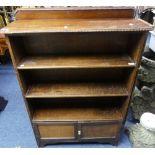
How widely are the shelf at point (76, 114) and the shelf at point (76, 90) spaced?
28 centimetres

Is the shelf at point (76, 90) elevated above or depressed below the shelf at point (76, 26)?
below

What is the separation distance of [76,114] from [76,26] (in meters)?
Result: 0.86

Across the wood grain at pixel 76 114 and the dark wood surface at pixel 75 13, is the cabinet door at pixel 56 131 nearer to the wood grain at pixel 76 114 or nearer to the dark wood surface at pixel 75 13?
the wood grain at pixel 76 114

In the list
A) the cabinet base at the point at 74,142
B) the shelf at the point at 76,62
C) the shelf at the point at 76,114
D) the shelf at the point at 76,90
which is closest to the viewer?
the shelf at the point at 76,62

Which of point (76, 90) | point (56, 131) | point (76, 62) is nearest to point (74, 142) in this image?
point (56, 131)

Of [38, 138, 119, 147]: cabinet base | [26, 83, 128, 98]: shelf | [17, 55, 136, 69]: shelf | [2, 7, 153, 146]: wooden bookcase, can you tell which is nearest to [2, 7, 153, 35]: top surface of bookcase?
[2, 7, 153, 146]: wooden bookcase

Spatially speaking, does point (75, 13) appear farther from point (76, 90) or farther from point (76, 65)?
point (76, 90)

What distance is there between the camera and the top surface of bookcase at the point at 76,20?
114 centimetres

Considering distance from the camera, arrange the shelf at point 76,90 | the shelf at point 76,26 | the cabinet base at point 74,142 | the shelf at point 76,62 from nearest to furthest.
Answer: the shelf at point 76,26
the shelf at point 76,62
the shelf at point 76,90
the cabinet base at point 74,142

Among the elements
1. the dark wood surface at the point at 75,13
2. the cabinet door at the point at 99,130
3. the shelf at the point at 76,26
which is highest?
the dark wood surface at the point at 75,13

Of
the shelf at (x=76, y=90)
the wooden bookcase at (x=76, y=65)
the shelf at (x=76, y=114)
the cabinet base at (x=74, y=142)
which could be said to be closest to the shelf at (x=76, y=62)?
the wooden bookcase at (x=76, y=65)

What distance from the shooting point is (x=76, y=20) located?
1312mm
